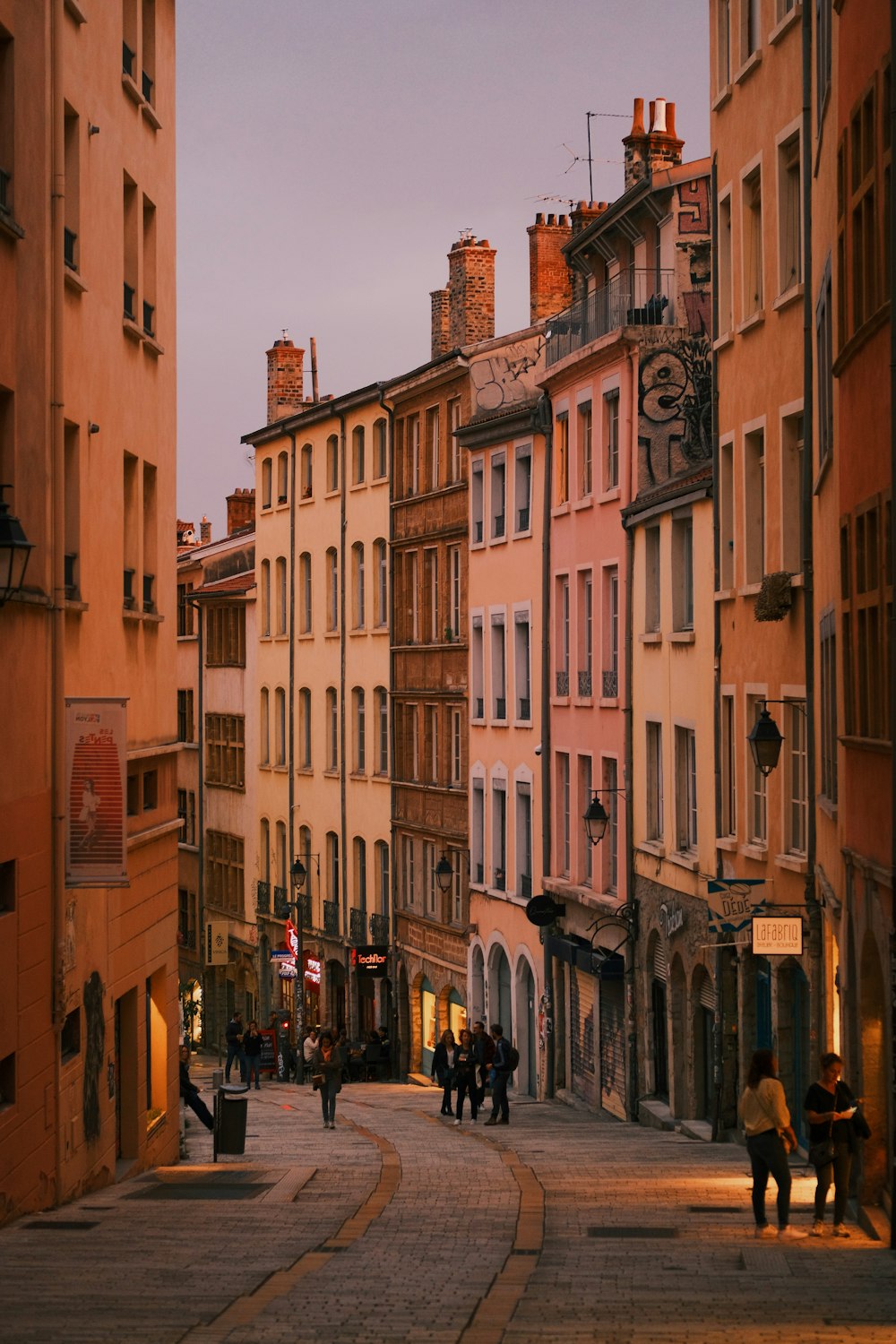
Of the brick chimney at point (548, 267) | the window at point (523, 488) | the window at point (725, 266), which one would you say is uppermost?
the brick chimney at point (548, 267)

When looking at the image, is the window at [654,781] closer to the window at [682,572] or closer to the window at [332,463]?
the window at [682,572]

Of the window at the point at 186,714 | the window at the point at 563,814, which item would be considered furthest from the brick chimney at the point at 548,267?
the window at the point at 186,714

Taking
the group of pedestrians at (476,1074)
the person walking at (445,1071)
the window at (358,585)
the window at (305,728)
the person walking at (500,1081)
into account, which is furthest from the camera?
the window at (305,728)

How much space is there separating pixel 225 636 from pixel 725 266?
41635mm

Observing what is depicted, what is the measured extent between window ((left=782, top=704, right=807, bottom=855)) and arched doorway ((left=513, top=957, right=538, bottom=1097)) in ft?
61.5

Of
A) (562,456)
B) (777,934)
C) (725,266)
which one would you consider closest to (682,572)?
(725,266)

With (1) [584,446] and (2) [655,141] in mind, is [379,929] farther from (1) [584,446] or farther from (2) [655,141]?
(2) [655,141]

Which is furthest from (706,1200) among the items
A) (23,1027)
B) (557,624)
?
(557,624)

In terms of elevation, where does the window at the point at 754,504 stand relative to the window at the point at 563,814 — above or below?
above

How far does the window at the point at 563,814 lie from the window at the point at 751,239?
1534 centimetres

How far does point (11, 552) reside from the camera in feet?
56.3

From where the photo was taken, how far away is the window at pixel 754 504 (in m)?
28.9

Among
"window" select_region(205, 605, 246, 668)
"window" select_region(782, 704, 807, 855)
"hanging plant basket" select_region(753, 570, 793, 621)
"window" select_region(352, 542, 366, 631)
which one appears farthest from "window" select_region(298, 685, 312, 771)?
"hanging plant basket" select_region(753, 570, 793, 621)

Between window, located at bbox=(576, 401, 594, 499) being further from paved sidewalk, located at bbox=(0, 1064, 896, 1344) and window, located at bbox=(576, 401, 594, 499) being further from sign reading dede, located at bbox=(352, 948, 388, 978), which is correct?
paved sidewalk, located at bbox=(0, 1064, 896, 1344)
